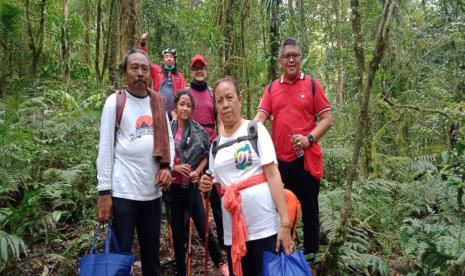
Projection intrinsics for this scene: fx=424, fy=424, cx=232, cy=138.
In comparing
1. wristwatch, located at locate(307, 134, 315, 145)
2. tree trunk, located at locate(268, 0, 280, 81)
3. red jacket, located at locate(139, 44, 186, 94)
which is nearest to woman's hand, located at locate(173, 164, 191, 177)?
wristwatch, located at locate(307, 134, 315, 145)

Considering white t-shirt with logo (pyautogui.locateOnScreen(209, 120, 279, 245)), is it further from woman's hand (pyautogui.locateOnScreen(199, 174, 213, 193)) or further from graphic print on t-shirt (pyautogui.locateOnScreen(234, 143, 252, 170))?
woman's hand (pyautogui.locateOnScreen(199, 174, 213, 193))

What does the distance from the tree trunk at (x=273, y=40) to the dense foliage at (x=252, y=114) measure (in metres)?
0.06

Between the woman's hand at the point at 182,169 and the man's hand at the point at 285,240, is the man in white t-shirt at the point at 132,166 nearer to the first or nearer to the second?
the woman's hand at the point at 182,169

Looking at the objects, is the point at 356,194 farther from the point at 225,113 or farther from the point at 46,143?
the point at 46,143

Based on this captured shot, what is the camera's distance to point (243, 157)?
2680mm

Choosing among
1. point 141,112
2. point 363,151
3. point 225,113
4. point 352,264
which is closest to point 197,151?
point 141,112

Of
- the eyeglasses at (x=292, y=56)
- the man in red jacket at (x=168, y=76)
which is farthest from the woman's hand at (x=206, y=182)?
the man in red jacket at (x=168, y=76)

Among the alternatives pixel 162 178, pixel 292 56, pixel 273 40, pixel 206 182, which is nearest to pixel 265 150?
pixel 206 182

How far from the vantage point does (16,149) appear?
461 centimetres

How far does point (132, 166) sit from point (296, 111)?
59.2 inches

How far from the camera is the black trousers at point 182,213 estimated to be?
3982 millimetres

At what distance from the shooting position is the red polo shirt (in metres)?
3.73

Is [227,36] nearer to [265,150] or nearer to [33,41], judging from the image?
[33,41]

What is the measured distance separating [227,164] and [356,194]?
289 cm
